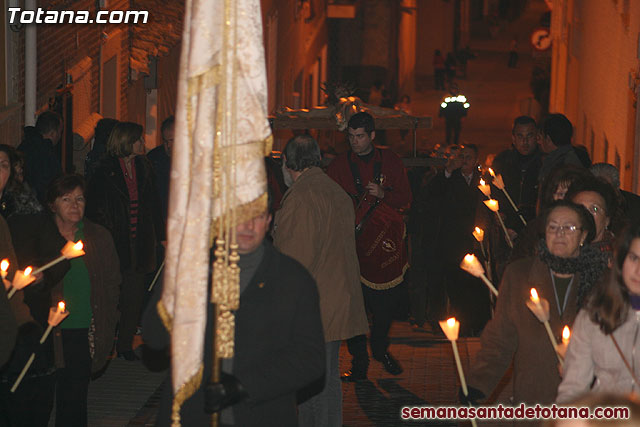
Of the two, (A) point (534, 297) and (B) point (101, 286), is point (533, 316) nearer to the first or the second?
(A) point (534, 297)

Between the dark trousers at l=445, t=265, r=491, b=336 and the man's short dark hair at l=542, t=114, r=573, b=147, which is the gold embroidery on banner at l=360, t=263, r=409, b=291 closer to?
the dark trousers at l=445, t=265, r=491, b=336

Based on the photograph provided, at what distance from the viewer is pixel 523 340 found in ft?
19.3

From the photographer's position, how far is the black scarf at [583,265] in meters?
5.98

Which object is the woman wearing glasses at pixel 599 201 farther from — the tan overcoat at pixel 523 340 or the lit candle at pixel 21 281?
the lit candle at pixel 21 281

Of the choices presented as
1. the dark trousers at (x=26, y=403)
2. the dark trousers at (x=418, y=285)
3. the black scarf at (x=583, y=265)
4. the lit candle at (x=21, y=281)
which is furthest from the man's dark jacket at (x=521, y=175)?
the lit candle at (x=21, y=281)

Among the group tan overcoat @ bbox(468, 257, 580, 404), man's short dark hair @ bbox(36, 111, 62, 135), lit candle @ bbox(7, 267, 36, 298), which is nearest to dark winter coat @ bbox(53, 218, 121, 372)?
lit candle @ bbox(7, 267, 36, 298)

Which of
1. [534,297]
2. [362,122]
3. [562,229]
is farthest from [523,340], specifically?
[362,122]

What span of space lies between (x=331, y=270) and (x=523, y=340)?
84.5 inches

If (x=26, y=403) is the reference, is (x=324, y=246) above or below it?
above

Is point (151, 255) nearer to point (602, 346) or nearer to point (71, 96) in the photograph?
point (71, 96)

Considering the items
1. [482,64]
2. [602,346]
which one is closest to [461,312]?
[602,346]

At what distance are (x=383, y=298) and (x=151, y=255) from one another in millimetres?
2036

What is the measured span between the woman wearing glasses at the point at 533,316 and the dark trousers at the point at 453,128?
28723 mm

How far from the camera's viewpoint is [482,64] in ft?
198
